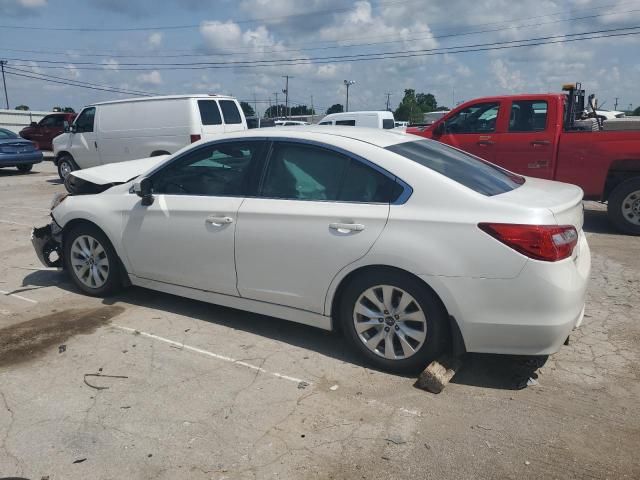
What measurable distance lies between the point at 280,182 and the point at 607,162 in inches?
236

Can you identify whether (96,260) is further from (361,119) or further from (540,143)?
(361,119)

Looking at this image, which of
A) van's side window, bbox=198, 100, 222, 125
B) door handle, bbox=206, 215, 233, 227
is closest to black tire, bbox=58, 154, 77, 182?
van's side window, bbox=198, 100, 222, 125

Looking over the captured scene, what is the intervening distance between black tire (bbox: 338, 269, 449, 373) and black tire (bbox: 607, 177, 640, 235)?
19.6ft

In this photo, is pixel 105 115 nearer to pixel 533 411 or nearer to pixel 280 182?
pixel 280 182

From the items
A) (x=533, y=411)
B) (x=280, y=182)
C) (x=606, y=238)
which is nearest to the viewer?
(x=533, y=411)

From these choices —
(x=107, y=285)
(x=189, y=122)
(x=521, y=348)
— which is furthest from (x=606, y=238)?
(x=189, y=122)

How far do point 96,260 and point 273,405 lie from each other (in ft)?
8.79

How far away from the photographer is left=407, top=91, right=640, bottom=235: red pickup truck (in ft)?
26.5

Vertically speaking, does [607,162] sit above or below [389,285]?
above

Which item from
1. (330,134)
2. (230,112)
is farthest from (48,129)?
(330,134)

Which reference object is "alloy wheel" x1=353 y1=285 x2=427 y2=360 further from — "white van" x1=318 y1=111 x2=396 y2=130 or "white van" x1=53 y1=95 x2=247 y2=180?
"white van" x1=318 y1=111 x2=396 y2=130

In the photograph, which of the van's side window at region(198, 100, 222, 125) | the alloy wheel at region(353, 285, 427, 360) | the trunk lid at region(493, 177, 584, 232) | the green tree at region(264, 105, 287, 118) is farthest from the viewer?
the green tree at region(264, 105, 287, 118)

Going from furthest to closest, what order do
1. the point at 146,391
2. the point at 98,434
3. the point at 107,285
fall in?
the point at 107,285 → the point at 146,391 → the point at 98,434

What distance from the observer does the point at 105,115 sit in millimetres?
12969
